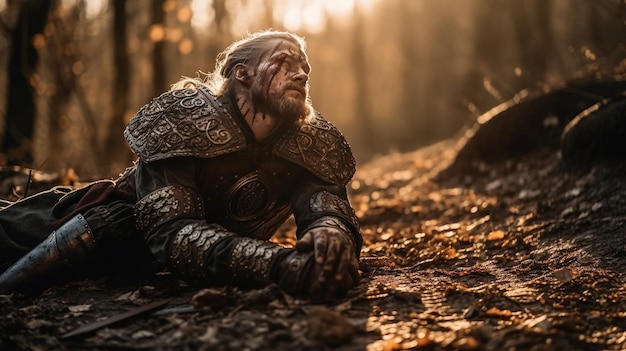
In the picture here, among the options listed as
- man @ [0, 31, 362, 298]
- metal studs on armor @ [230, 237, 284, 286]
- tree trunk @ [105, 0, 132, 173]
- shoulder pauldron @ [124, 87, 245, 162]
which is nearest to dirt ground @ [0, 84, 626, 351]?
metal studs on armor @ [230, 237, 284, 286]

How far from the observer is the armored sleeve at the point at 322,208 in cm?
403

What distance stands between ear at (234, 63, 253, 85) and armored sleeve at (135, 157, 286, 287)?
2.05ft

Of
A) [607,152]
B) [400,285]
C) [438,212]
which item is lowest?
[400,285]

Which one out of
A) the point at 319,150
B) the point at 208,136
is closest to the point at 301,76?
the point at 319,150

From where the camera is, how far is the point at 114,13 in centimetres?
1316

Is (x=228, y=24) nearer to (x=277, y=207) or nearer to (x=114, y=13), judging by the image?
(x=114, y=13)

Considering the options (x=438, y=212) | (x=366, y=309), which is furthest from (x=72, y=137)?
(x=366, y=309)

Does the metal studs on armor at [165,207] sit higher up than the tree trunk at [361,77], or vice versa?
the tree trunk at [361,77]

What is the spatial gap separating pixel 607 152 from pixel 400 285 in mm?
3663

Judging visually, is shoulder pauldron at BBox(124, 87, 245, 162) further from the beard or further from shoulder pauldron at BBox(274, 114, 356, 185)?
shoulder pauldron at BBox(274, 114, 356, 185)

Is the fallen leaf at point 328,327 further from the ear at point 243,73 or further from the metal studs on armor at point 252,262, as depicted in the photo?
the ear at point 243,73

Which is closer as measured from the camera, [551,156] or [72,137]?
[551,156]

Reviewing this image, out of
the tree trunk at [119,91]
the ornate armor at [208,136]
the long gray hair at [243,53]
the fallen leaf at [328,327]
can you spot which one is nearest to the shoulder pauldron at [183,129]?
the ornate armor at [208,136]

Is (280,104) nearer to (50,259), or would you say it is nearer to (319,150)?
(319,150)
